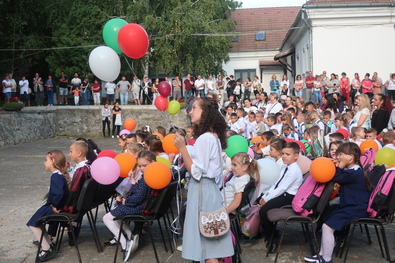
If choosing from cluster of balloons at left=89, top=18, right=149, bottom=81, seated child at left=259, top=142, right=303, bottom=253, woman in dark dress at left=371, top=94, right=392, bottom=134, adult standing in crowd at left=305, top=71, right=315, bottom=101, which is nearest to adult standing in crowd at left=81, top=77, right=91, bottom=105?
A: adult standing in crowd at left=305, top=71, right=315, bottom=101

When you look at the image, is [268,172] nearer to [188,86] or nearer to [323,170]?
[323,170]

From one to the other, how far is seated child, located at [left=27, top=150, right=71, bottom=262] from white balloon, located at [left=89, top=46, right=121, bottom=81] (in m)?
1.34

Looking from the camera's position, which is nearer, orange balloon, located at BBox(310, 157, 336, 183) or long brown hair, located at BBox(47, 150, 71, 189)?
orange balloon, located at BBox(310, 157, 336, 183)

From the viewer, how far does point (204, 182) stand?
15.7ft

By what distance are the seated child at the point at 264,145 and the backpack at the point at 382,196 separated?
354 centimetres

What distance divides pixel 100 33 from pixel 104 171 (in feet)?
89.2

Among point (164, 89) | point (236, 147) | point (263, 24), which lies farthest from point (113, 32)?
point (263, 24)

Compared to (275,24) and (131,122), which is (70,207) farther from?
(275,24)

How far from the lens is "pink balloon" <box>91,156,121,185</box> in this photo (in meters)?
6.25

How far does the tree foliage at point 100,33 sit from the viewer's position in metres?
30.7

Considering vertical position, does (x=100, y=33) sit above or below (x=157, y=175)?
above

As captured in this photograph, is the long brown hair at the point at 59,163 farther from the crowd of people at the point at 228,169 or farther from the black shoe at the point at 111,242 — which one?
the black shoe at the point at 111,242

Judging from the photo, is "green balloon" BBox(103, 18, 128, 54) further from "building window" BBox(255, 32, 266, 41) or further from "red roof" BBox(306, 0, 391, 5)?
"building window" BBox(255, 32, 266, 41)

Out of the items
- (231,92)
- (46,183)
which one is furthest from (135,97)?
(46,183)
